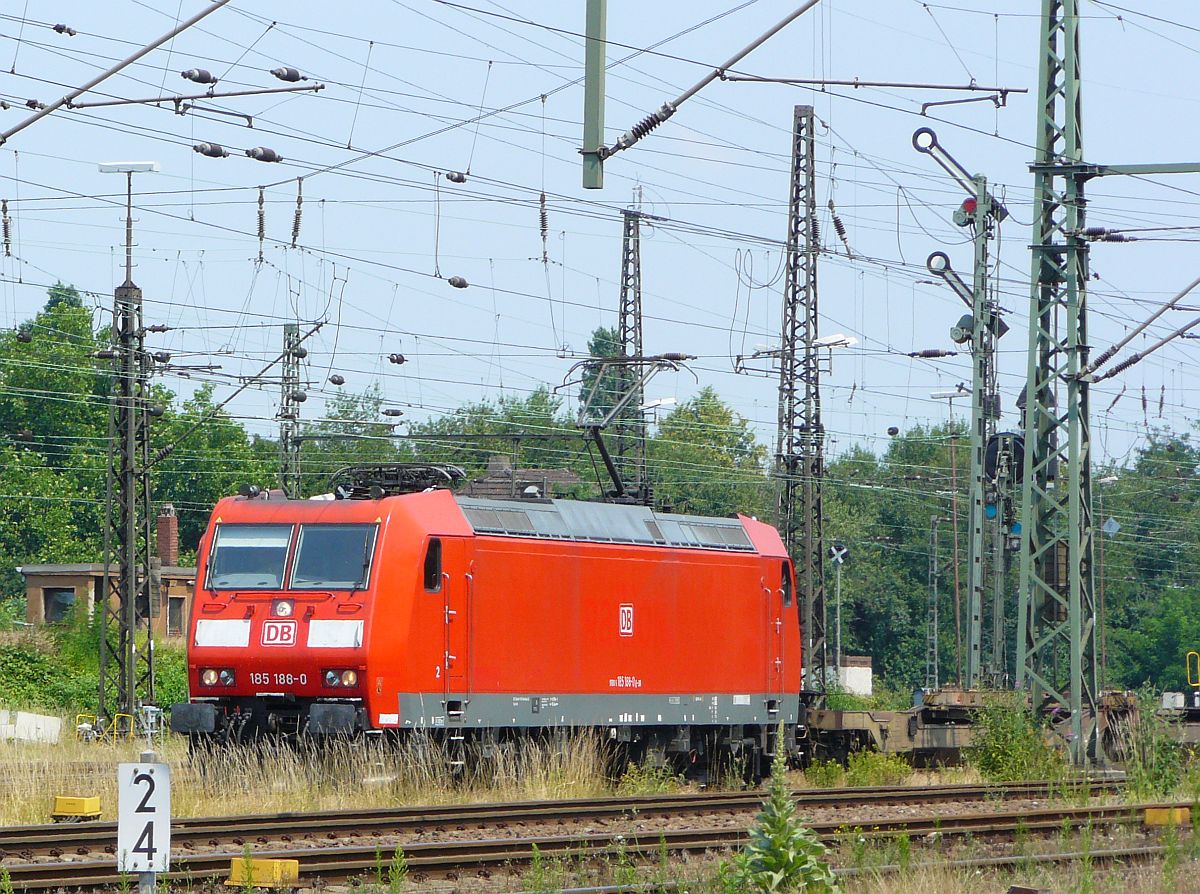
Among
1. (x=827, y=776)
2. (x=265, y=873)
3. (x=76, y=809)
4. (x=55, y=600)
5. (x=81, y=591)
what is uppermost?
(x=81, y=591)

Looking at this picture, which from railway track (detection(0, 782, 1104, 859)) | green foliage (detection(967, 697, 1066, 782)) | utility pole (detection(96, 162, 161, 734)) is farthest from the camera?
utility pole (detection(96, 162, 161, 734))

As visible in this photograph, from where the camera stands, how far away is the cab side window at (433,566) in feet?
65.9

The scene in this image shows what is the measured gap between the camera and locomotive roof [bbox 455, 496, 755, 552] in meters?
21.4

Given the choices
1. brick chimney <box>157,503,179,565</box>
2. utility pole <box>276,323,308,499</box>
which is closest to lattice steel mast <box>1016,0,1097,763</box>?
utility pole <box>276,323,308,499</box>

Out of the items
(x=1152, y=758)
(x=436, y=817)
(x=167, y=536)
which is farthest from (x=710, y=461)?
(x=436, y=817)

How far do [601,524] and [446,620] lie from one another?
3.46 metres

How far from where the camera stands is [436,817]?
54.3ft

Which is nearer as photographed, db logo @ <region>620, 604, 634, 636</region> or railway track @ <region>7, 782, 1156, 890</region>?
railway track @ <region>7, 782, 1156, 890</region>

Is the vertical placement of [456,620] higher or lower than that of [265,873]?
higher

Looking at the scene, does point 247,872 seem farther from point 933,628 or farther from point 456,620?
point 933,628

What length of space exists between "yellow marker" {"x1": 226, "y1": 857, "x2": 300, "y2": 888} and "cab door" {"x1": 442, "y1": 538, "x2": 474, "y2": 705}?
321 inches

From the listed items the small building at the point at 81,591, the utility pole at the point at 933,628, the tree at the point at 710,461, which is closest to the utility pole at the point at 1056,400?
the utility pole at the point at 933,628

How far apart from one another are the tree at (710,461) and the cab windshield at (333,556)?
5999 cm

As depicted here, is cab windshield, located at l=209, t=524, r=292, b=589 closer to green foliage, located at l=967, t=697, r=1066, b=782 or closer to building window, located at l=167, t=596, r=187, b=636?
green foliage, located at l=967, t=697, r=1066, b=782
